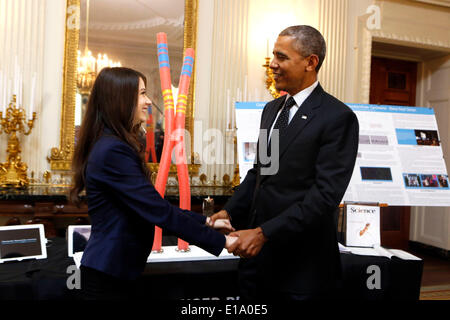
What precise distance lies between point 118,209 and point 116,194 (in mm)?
67

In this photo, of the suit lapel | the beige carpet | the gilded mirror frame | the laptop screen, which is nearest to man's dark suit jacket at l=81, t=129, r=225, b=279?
the suit lapel

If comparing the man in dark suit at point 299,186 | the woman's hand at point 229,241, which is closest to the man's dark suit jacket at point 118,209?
the woman's hand at point 229,241

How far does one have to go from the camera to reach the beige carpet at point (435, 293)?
4117 millimetres

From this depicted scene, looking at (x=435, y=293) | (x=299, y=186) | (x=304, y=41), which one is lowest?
(x=435, y=293)

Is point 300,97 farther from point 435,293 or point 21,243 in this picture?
point 435,293

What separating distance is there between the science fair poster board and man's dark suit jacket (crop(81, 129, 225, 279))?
1860mm

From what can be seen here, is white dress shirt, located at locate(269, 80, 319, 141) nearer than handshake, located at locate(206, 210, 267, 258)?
No

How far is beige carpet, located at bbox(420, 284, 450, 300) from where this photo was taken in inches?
162

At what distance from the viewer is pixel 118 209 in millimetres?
1544

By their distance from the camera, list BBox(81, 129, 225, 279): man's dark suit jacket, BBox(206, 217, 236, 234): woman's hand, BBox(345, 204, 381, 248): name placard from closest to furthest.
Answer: BBox(81, 129, 225, 279): man's dark suit jacket
BBox(206, 217, 236, 234): woman's hand
BBox(345, 204, 381, 248): name placard

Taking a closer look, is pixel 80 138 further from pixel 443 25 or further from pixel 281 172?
pixel 443 25

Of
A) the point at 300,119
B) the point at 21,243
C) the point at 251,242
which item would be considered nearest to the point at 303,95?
the point at 300,119

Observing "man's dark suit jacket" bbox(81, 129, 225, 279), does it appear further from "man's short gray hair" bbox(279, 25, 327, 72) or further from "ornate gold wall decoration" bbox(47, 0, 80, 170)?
"ornate gold wall decoration" bbox(47, 0, 80, 170)

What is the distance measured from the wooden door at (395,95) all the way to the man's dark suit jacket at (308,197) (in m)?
4.96
